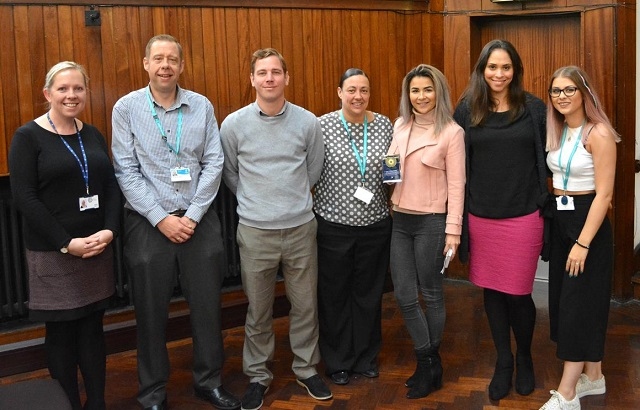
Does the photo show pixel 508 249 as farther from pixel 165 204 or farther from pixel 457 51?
pixel 457 51

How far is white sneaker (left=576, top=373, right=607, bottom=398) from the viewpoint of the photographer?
3408 millimetres

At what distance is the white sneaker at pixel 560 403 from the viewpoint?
3186mm

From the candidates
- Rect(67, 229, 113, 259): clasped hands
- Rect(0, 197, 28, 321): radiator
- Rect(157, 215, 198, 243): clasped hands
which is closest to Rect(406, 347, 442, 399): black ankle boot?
Rect(157, 215, 198, 243): clasped hands

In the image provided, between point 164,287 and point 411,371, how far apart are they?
1361mm

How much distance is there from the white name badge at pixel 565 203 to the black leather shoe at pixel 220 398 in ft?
5.57

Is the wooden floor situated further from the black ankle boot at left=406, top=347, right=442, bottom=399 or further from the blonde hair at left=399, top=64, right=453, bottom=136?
the blonde hair at left=399, top=64, right=453, bottom=136

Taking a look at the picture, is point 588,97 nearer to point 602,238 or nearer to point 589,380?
point 602,238

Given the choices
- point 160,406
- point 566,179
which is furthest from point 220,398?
point 566,179

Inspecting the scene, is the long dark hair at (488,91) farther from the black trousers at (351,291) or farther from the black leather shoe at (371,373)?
the black leather shoe at (371,373)

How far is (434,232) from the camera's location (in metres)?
3.39

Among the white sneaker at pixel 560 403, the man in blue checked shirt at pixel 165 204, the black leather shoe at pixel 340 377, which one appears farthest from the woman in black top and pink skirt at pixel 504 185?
the man in blue checked shirt at pixel 165 204

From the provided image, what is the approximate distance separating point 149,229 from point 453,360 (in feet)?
5.78

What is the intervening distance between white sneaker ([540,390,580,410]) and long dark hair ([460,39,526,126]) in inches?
48.7

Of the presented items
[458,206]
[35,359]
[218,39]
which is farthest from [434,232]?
[35,359]
